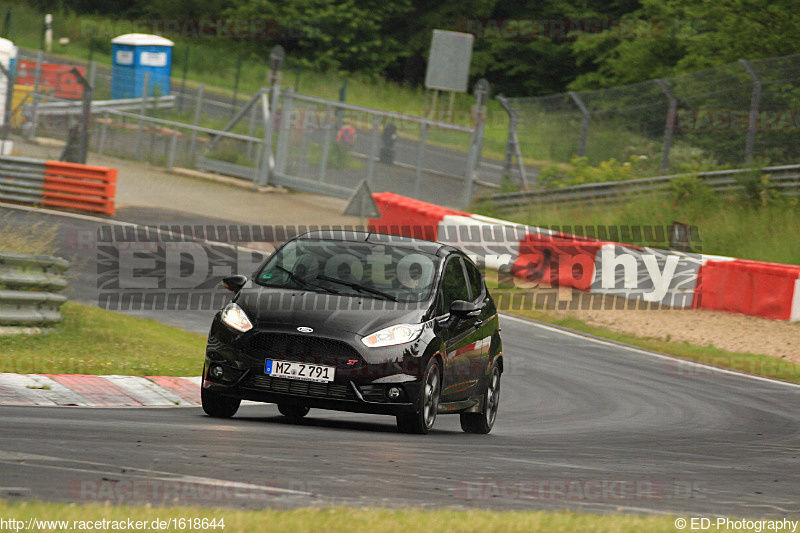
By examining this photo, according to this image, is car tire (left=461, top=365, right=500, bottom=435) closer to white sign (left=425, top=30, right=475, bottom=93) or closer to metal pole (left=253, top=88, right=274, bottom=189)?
white sign (left=425, top=30, right=475, bottom=93)

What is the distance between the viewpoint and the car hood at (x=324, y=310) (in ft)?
30.5

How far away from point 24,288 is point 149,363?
1.83 metres

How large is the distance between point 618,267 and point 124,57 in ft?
99.3

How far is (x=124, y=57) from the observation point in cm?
4647

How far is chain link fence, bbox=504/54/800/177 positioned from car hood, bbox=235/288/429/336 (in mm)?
16784

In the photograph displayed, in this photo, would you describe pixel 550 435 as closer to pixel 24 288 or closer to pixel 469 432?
pixel 469 432

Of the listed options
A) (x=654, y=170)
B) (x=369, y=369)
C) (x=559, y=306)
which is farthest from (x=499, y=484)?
(x=654, y=170)

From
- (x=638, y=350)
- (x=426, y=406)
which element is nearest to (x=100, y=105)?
(x=638, y=350)

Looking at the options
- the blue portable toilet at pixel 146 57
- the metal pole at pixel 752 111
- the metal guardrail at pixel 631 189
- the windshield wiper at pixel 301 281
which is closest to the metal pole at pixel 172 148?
the metal guardrail at pixel 631 189

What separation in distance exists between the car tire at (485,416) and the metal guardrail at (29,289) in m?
5.15

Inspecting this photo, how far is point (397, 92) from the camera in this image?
193ft

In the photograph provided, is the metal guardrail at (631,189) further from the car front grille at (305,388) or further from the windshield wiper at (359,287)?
the car front grille at (305,388)

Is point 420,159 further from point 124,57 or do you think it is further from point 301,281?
point 301,281

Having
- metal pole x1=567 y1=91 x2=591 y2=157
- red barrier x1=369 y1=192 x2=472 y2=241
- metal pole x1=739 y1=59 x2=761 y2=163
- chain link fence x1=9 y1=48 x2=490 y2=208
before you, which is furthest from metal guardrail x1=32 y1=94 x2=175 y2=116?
metal pole x1=739 y1=59 x2=761 y2=163
